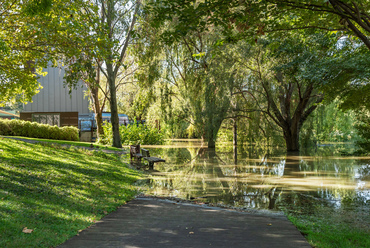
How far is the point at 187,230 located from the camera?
5.35m

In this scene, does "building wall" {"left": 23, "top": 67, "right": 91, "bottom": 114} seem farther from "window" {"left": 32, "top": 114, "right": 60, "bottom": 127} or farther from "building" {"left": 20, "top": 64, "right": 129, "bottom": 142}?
"window" {"left": 32, "top": 114, "right": 60, "bottom": 127}

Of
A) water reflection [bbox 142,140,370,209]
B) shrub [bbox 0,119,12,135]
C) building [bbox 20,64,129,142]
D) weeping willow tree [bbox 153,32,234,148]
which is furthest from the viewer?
building [bbox 20,64,129,142]

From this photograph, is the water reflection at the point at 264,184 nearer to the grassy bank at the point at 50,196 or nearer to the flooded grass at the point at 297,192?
the flooded grass at the point at 297,192

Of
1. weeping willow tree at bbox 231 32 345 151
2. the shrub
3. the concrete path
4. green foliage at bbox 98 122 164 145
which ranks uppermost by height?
weeping willow tree at bbox 231 32 345 151

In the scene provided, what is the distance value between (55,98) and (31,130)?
42.6 feet

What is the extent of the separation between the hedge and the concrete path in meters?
17.8

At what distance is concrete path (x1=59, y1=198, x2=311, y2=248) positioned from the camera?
471cm

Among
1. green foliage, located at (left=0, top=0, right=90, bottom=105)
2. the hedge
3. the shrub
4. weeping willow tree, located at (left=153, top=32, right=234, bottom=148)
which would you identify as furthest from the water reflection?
the shrub

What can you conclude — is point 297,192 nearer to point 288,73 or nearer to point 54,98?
point 288,73

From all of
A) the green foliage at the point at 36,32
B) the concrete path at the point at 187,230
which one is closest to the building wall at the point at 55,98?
the green foliage at the point at 36,32

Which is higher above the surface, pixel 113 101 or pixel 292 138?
pixel 113 101

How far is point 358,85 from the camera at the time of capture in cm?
1310

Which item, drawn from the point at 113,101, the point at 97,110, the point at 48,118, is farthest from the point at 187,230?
the point at 48,118

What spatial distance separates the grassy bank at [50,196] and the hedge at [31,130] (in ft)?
37.1
